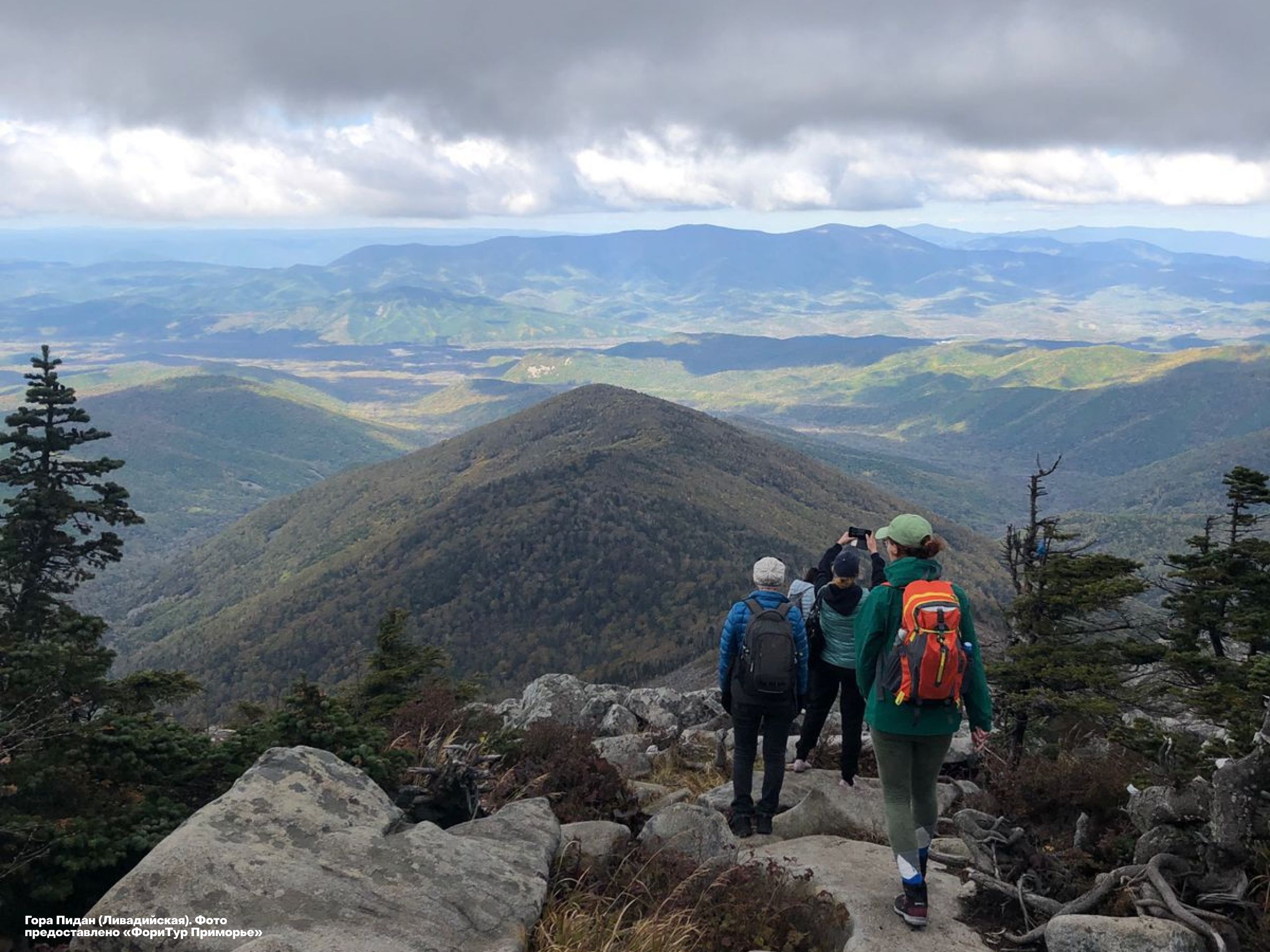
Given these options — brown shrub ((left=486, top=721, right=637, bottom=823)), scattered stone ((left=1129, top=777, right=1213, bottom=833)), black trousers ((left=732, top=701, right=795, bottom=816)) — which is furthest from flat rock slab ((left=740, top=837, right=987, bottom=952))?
brown shrub ((left=486, top=721, right=637, bottom=823))

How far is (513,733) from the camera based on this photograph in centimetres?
1077

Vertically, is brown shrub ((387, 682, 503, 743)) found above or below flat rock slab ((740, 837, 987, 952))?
below

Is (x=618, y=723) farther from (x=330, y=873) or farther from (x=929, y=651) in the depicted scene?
(x=330, y=873)

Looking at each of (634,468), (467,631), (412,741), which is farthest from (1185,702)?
(634,468)

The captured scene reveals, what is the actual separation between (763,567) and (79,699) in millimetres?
7877

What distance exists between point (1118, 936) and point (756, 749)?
412 cm

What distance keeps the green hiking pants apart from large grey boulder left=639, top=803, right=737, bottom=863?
162 cm

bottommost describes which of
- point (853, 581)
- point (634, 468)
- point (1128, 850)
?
point (634, 468)

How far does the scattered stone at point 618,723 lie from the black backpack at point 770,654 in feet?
44.7

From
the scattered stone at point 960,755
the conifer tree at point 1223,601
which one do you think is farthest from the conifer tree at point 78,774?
the conifer tree at point 1223,601

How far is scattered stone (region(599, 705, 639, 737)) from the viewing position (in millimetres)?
22219

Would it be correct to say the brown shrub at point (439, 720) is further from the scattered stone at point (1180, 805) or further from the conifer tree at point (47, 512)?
the conifer tree at point (47, 512)

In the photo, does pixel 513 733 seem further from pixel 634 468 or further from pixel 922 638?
pixel 634 468

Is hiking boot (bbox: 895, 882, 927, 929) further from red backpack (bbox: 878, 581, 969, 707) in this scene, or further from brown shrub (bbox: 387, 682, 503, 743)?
brown shrub (bbox: 387, 682, 503, 743)
